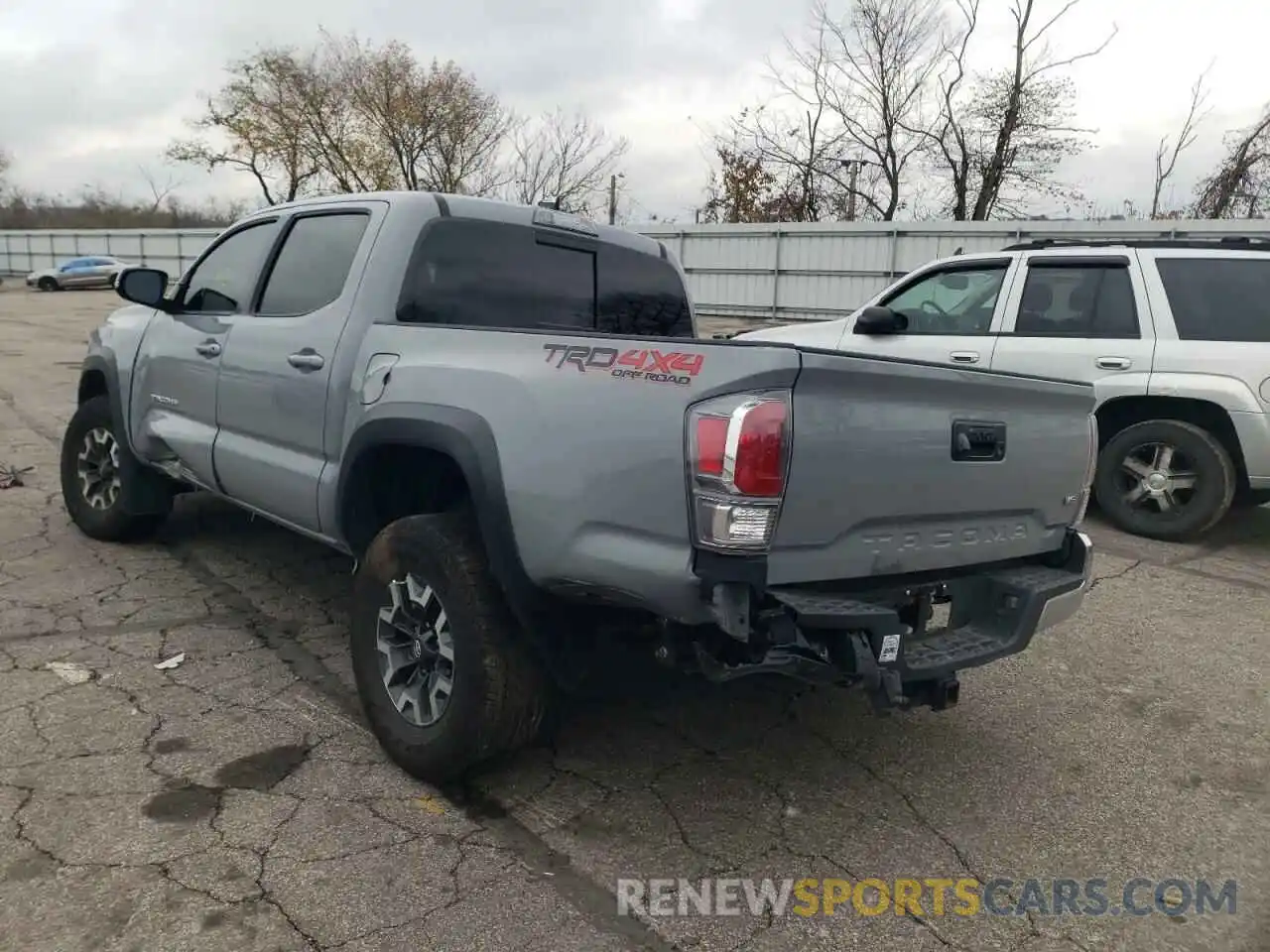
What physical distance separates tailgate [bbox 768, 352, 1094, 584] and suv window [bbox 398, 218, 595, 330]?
1.60 m

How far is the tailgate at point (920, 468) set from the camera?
7.58 feet

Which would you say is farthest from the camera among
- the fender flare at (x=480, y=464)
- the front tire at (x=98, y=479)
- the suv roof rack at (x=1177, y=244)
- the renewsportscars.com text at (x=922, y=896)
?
the suv roof rack at (x=1177, y=244)

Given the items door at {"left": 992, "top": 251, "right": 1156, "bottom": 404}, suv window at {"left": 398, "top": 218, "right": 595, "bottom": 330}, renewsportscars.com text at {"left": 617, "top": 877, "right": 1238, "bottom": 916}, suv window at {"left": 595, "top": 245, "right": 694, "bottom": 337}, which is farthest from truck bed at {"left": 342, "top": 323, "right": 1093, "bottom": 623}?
door at {"left": 992, "top": 251, "right": 1156, "bottom": 404}

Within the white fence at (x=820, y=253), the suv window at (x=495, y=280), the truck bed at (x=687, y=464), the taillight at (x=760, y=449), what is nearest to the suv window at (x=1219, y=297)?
the truck bed at (x=687, y=464)

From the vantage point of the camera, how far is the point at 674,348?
2375mm

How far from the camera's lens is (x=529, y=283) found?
12.5 ft

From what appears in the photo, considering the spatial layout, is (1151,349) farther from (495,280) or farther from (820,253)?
(820,253)

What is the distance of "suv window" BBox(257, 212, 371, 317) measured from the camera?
12.0 ft

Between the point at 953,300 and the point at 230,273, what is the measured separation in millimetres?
4995

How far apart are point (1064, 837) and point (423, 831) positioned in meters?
1.92

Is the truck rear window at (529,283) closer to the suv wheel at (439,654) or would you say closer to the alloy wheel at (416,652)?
the suv wheel at (439,654)

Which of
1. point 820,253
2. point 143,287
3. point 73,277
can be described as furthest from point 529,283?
point 73,277

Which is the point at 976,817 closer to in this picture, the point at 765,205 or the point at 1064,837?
the point at 1064,837

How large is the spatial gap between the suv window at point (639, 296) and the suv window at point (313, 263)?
1.04 meters
